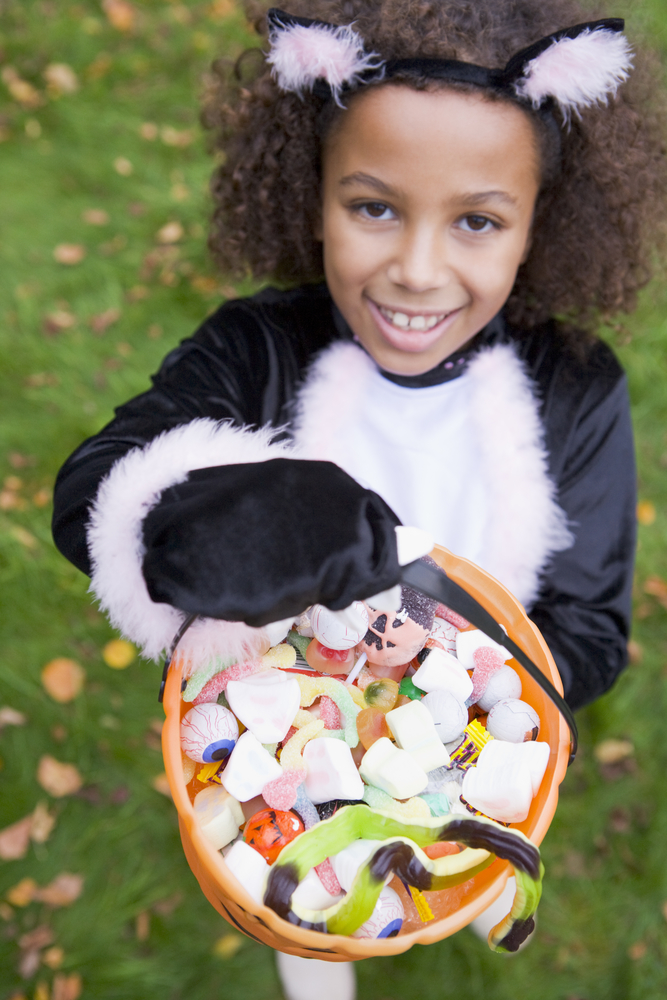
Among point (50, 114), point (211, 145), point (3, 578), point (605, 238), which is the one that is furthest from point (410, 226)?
point (50, 114)

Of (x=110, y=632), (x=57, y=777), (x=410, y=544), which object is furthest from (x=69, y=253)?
(x=410, y=544)

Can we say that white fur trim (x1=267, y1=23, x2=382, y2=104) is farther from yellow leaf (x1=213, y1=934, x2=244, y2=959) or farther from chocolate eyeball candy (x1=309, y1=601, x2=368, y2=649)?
yellow leaf (x1=213, y1=934, x2=244, y2=959)

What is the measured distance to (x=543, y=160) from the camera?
1184 millimetres

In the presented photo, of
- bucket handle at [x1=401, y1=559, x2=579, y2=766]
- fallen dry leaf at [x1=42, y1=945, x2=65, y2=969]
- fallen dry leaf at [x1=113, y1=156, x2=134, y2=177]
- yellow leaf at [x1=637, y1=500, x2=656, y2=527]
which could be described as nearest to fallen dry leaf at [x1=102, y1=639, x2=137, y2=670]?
fallen dry leaf at [x1=42, y1=945, x2=65, y2=969]

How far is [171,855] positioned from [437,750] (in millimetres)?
1075

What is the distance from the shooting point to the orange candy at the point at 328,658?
3.30 ft

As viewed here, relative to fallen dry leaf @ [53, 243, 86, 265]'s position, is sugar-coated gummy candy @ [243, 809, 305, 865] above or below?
below

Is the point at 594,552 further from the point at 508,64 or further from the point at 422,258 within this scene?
the point at 508,64

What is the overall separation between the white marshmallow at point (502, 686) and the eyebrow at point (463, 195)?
0.66 metres

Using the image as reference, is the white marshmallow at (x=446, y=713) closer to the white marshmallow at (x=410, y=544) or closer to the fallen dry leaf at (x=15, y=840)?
the white marshmallow at (x=410, y=544)

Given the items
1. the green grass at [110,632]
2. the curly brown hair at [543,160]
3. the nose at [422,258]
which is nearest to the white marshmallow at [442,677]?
the nose at [422,258]

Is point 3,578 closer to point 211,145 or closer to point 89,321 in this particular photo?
point 89,321

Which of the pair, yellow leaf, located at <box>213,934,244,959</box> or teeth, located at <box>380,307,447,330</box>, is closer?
teeth, located at <box>380,307,447,330</box>

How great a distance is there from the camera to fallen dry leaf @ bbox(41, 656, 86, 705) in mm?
1858
